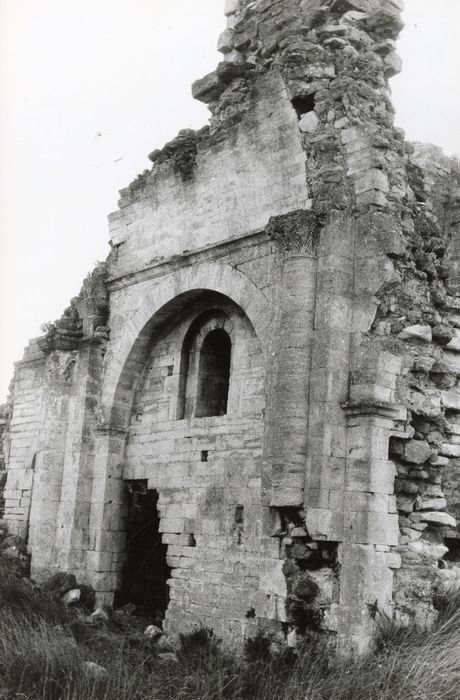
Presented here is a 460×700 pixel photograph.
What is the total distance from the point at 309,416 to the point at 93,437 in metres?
4.20

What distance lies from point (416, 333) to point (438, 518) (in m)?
1.88

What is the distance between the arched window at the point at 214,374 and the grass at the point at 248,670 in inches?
125

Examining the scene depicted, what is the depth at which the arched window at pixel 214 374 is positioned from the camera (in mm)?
10734

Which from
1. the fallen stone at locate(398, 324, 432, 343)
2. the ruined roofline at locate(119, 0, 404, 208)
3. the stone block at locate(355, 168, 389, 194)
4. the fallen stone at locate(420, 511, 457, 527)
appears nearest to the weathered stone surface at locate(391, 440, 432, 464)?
the fallen stone at locate(420, 511, 457, 527)

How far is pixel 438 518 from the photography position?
854 centimetres

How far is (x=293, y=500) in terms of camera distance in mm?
8312

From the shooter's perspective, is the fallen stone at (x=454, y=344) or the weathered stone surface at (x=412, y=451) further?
the fallen stone at (x=454, y=344)

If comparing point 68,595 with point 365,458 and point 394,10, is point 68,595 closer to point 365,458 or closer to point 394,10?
point 365,458

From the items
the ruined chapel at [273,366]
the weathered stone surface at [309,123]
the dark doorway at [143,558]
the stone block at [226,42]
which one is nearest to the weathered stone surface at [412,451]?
the ruined chapel at [273,366]

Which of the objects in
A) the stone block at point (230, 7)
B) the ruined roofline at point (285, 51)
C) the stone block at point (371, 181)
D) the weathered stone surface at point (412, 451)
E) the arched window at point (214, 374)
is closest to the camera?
the weathered stone surface at point (412, 451)

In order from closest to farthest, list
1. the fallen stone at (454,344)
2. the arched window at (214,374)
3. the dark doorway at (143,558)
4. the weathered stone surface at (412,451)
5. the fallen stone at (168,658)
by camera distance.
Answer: the fallen stone at (168,658) → the weathered stone surface at (412,451) → the fallen stone at (454,344) → the arched window at (214,374) → the dark doorway at (143,558)

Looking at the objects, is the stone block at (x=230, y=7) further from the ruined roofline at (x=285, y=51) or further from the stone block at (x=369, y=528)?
the stone block at (x=369, y=528)

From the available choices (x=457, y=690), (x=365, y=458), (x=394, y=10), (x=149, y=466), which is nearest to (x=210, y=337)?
(x=149, y=466)

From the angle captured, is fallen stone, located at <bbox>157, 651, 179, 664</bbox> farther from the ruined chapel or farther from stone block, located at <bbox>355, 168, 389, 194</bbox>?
stone block, located at <bbox>355, 168, 389, 194</bbox>
